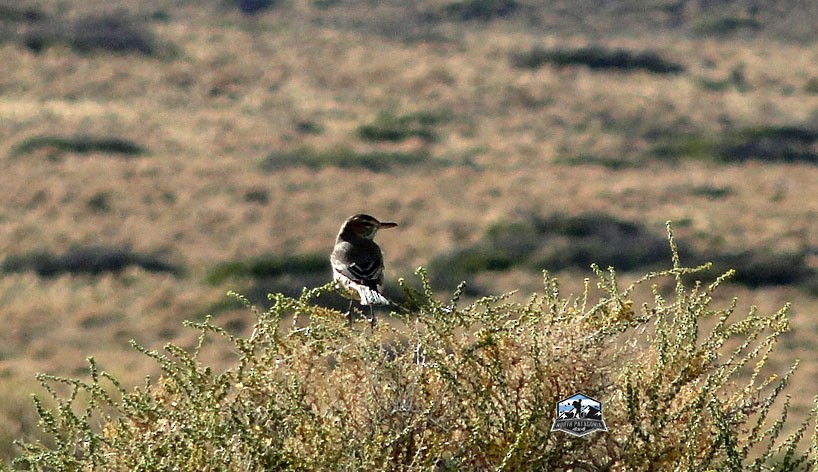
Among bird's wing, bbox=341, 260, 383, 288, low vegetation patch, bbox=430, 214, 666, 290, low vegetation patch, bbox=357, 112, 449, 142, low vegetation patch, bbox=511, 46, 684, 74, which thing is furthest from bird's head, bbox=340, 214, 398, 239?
low vegetation patch, bbox=511, 46, 684, 74

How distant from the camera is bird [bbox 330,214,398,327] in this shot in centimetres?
650

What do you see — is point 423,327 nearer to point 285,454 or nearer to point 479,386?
point 479,386

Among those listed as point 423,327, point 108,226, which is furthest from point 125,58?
point 423,327

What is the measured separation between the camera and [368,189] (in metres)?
34.6

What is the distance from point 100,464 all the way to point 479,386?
1.21 m

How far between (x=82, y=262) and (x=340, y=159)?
44.8ft

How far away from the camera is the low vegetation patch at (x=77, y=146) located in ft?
118

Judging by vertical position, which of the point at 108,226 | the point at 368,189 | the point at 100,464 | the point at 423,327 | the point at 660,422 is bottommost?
the point at 100,464

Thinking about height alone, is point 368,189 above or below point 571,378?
above

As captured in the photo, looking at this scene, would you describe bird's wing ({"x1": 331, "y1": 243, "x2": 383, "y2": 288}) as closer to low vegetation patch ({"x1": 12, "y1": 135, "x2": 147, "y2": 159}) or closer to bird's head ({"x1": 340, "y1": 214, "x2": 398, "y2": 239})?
bird's head ({"x1": 340, "y1": 214, "x2": 398, "y2": 239})

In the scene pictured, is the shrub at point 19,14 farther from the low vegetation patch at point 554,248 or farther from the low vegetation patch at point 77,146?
the low vegetation patch at point 554,248

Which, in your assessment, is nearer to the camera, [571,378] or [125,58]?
[571,378]

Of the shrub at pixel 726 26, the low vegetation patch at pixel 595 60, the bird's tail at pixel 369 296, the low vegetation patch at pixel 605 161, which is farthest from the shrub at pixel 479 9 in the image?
the bird's tail at pixel 369 296

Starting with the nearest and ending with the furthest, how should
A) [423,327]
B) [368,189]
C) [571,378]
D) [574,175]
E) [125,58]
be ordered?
[571,378] < [423,327] < [368,189] < [574,175] < [125,58]
